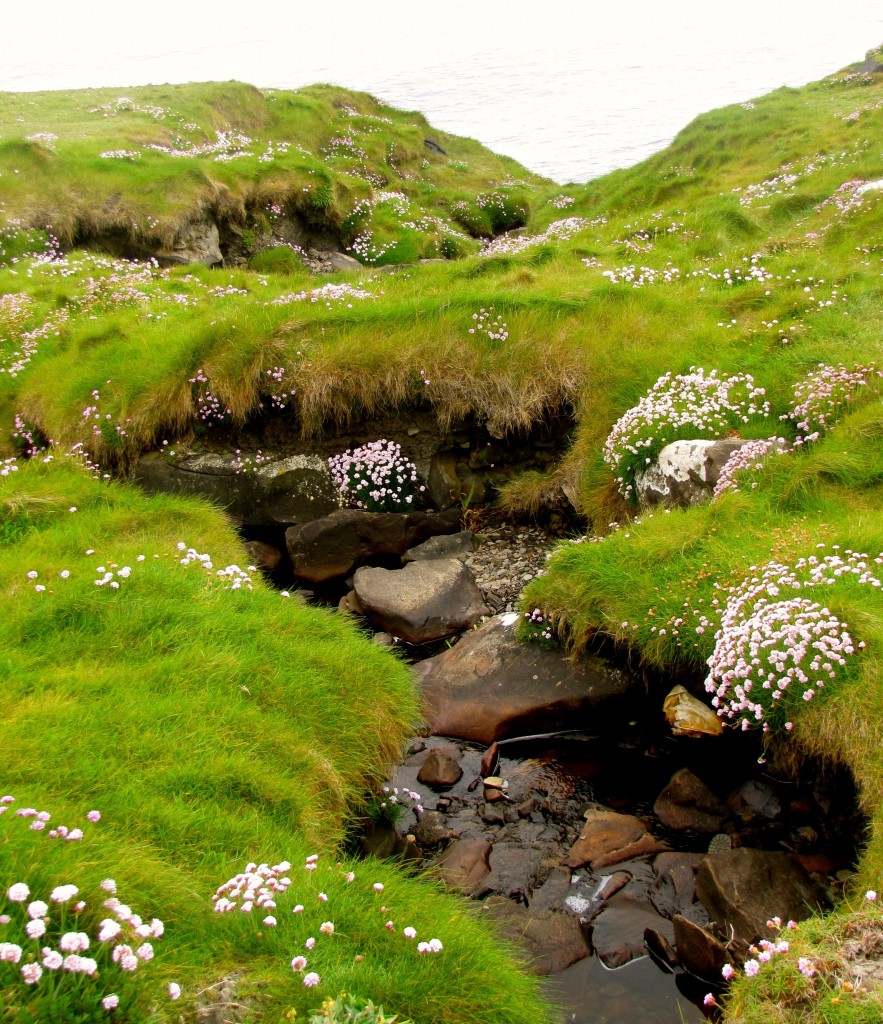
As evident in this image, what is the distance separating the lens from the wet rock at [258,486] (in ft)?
40.9

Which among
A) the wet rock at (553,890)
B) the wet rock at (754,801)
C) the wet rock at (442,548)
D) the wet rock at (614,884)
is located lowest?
the wet rock at (553,890)

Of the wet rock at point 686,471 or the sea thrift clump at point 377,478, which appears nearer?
the wet rock at point 686,471

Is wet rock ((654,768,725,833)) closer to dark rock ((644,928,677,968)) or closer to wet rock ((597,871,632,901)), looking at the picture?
wet rock ((597,871,632,901))

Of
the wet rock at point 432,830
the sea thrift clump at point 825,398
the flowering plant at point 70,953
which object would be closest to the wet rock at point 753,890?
the wet rock at point 432,830

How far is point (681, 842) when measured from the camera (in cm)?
682

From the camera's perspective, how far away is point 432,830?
7.14 metres

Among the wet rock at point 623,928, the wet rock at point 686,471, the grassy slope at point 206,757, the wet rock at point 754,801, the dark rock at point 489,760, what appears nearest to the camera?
the grassy slope at point 206,757

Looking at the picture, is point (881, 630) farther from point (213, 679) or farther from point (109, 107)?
point (109, 107)

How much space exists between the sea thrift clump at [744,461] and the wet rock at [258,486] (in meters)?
6.10

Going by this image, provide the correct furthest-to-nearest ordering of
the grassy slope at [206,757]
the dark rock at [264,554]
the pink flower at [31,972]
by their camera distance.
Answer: the dark rock at [264,554], the grassy slope at [206,757], the pink flower at [31,972]

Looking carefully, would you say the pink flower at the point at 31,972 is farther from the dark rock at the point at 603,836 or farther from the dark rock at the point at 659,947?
Result: the dark rock at the point at 603,836

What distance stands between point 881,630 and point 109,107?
36.3m

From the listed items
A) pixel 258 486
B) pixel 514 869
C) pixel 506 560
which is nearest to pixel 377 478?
pixel 258 486

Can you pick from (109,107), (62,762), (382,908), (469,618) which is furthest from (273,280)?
(109,107)
